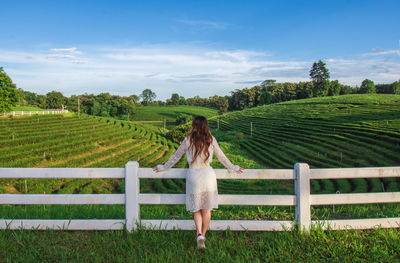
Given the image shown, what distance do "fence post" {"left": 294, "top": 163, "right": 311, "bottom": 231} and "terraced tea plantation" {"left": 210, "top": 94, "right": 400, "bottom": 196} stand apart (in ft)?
68.4

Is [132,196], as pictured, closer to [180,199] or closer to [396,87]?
[180,199]

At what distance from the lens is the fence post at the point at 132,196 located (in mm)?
3627

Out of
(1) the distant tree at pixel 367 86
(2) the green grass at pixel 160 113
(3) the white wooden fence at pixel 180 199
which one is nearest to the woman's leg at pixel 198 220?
(3) the white wooden fence at pixel 180 199

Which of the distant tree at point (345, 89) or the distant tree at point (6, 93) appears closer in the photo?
the distant tree at point (6, 93)

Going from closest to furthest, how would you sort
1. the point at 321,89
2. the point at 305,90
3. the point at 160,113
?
1. the point at 321,89
2. the point at 305,90
3. the point at 160,113

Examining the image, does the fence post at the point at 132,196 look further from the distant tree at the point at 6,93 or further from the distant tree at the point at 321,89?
the distant tree at the point at 321,89

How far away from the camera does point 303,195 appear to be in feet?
12.0

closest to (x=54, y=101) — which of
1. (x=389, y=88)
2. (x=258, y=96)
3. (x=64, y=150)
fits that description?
(x=258, y=96)

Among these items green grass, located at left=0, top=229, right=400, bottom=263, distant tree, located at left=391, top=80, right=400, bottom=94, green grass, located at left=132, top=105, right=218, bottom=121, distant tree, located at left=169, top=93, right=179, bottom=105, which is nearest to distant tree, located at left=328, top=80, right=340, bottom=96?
distant tree, located at left=391, top=80, right=400, bottom=94

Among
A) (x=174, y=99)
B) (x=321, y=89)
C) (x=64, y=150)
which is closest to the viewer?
(x=64, y=150)

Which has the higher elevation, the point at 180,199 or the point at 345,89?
the point at 345,89

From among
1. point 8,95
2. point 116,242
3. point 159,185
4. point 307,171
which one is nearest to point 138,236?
point 116,242

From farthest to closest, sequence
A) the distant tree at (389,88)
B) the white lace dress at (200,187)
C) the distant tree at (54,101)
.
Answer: the distant tree at (54,101)
the distant tree at (389,88)
the white lace dress at (200,187)

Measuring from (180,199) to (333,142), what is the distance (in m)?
39.1
